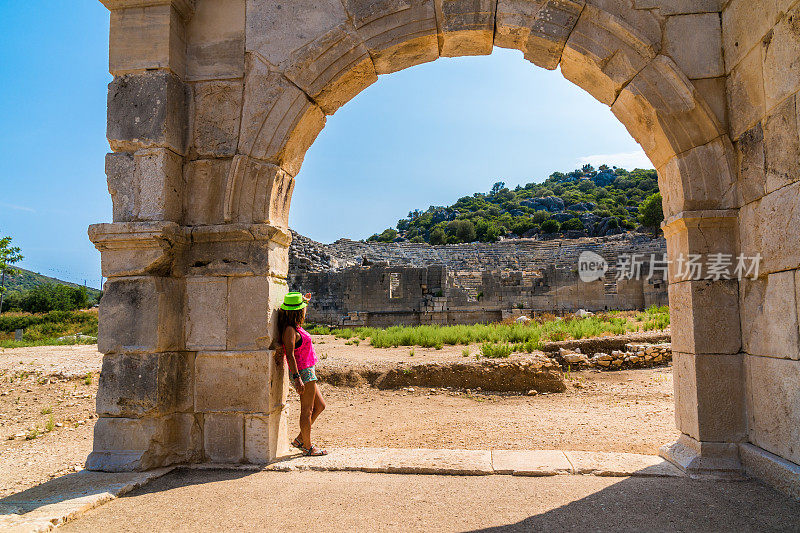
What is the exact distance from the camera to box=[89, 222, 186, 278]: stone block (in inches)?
156

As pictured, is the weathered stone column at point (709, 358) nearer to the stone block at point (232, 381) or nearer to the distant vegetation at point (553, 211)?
the stone block at point (232, 381)

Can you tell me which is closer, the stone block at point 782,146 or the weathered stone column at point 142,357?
the stone block at point 782,146

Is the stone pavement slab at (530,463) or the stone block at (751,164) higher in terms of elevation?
the stone block at (751,164)

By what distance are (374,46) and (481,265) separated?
2561 centimetres

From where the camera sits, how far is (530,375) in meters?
8.53

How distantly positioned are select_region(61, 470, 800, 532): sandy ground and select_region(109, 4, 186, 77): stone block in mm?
3375

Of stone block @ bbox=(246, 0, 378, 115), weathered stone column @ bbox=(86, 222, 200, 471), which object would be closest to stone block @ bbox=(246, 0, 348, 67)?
stone block @ bbox=(246, 0, 378, 115)

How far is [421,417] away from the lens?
22.1ft

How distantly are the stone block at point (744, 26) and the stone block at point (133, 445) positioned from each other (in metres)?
5.21

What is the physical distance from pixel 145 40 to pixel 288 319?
267cm

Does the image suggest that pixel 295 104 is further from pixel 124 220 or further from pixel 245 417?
pixel 245 417

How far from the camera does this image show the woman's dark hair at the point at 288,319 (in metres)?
4.20

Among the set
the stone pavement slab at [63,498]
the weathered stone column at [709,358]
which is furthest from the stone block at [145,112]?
the weathered stone column at [709,358]

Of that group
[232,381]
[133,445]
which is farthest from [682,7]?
[133,445]
